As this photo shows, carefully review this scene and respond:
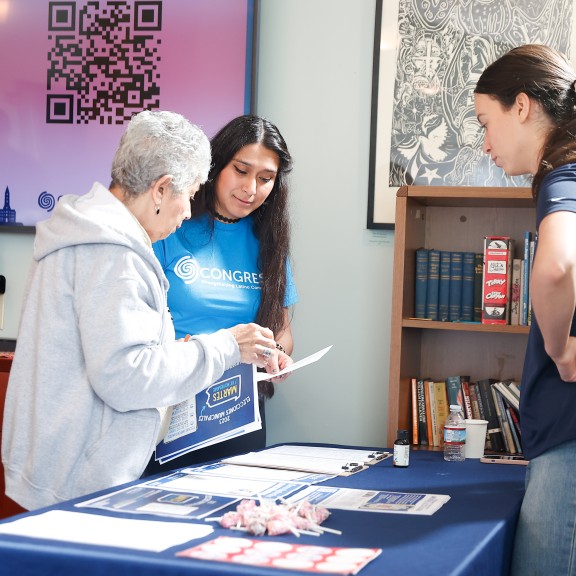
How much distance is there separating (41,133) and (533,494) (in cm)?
244

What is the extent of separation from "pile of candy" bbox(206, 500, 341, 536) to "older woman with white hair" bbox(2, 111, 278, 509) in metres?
0.32

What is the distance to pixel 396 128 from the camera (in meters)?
3.08

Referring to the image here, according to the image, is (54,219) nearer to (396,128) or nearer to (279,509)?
(279,509)

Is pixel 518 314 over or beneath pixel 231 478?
over

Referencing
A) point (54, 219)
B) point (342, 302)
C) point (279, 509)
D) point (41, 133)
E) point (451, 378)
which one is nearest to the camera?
point (279, 509)

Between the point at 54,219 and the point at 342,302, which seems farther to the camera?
the point at 342,302

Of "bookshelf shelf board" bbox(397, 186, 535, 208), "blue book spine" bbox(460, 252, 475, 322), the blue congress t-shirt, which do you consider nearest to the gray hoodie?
the blue congress t-shirt

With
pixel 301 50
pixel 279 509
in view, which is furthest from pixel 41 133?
pixel 279 509

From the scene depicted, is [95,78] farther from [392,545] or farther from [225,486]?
[392,545]

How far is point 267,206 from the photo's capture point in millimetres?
2703

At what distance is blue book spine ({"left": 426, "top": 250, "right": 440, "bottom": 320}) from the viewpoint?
2.88m

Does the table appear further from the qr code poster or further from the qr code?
the qr code

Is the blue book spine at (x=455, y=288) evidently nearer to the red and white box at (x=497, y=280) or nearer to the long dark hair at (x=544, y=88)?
the red and white box at (x=497, y=280)

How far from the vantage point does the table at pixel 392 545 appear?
1268 mm
